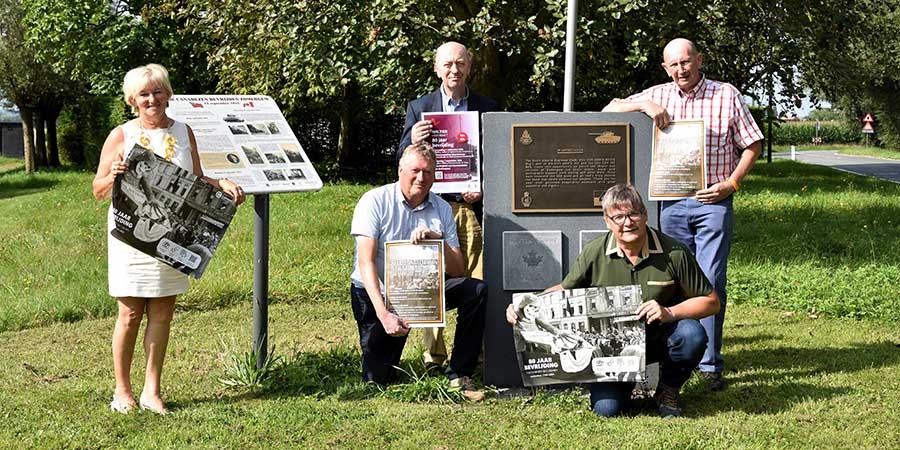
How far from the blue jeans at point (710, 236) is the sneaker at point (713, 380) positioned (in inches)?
1.0

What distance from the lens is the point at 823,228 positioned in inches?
559

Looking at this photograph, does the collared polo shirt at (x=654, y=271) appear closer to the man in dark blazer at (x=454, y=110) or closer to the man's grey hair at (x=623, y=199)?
the man's grey hair at (x=623, y=199)

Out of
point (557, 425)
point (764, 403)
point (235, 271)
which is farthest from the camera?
point (235, 271)

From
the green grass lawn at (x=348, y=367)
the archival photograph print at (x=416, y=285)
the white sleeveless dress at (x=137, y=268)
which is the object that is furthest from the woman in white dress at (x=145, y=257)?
the archival photograph print at (x=416, y=285)

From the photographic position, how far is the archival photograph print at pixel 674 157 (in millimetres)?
6047

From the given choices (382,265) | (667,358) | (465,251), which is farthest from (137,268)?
(667,358)

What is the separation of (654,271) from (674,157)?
0.98m

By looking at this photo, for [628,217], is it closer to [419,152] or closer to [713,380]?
[419,152]

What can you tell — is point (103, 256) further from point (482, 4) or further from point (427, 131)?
point (427, 131)

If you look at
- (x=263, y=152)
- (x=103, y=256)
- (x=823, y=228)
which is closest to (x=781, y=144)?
(x=823, y=228)

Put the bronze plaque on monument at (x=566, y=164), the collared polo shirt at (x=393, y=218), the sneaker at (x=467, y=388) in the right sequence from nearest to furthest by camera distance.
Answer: the collared polo shirt at (x=393, y=218) → the sneaker at (x=467, y=388) → the bronze plaque on monument at (x=566, y=164)

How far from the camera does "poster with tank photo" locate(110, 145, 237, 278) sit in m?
5.34

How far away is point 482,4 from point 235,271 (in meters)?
5.55

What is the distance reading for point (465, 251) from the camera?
6547mm
